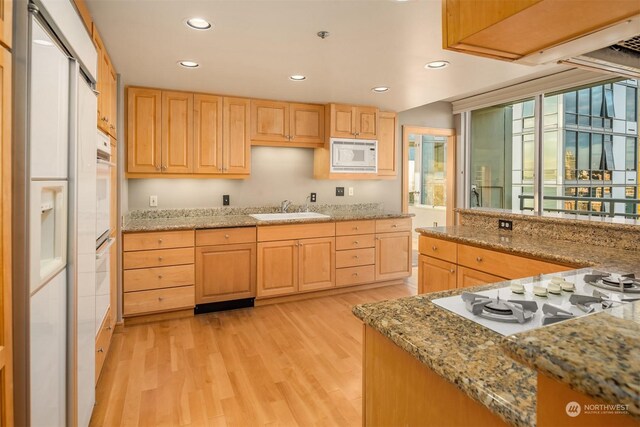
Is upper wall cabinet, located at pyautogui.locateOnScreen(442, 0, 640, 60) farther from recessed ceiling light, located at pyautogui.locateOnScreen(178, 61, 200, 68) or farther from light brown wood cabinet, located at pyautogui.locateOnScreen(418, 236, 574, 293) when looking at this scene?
recessed ceiling light, located at pyautogui.locateOnScreen(178, 61, 200, 68)

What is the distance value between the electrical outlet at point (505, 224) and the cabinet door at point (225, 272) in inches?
86.6

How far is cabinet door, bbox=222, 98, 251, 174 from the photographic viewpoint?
3771mm

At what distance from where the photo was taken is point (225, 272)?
3.52m

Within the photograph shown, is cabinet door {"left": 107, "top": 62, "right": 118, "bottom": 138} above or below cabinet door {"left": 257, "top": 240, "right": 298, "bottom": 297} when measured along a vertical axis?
above

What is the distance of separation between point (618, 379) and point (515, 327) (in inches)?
24.2

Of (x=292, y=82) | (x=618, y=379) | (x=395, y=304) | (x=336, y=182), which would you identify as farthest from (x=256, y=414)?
(x=336, y=182)

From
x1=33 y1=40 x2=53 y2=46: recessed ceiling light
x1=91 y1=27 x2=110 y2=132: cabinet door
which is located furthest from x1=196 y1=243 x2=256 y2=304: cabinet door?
x1=33 y1=40 x2=53 y2=46: recessed ceiling light

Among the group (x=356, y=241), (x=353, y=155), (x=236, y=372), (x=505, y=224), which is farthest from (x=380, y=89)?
(x=236, y=372)

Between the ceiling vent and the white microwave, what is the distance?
3028mm

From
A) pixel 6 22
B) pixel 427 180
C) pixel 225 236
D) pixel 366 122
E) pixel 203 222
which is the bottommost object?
pixel 225 236

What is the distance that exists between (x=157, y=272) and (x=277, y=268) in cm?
112

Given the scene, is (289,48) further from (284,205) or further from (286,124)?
(284,205)

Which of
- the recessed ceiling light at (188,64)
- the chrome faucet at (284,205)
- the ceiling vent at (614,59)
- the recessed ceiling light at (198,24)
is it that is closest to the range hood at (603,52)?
the ceiling vent at (614,59)

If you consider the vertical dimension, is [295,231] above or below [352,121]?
below
